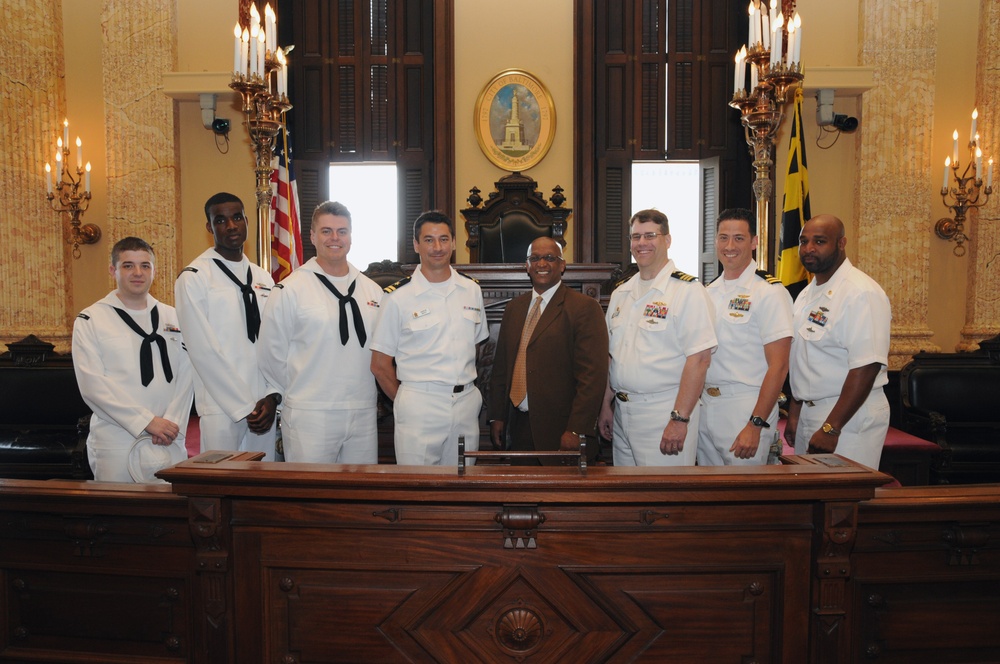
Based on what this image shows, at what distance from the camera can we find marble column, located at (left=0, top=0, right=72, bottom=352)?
703 cm

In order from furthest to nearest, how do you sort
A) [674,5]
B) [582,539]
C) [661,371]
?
[674,5]
[661,371]
[582,539]

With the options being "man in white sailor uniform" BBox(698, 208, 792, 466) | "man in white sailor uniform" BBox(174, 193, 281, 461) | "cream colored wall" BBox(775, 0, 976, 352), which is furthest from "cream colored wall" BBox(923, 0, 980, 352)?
"man in white sailor uniform" BBox(174, 193, 281, 461)

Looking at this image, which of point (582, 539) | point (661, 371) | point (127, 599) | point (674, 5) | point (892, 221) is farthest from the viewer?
point (674, 5)

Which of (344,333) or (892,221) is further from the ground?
(892,221)

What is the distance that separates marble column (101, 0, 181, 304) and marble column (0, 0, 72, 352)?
1.74 ft

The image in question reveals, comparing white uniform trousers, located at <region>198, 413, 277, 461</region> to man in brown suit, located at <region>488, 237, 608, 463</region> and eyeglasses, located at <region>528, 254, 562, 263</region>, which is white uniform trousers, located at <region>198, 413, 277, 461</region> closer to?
man in brown suit, located at <region>488, 237, 608, 463</region>

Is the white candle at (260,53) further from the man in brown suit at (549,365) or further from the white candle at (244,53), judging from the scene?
the man in brown suit at (549,365)

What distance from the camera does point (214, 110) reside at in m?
7.55

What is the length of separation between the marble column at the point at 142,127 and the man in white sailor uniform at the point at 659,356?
5.94m

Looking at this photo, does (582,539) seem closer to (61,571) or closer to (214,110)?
(61,571)

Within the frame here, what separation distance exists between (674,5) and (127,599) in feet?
27.2

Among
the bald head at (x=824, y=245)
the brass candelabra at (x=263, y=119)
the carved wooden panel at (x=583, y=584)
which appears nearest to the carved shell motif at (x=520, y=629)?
the carved wooden panel at (x=583, y=584)

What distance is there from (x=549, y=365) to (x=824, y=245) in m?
1.38

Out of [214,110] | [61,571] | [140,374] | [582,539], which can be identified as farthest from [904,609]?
[214,110]
